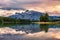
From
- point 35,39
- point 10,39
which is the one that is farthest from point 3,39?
point 35,39

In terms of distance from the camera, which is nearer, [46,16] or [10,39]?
[10,39]

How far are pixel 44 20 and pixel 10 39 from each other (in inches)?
4632

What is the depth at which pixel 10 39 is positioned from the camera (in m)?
29.5

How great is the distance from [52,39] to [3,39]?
24.8 feet

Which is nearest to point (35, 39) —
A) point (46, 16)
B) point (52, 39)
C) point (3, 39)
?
point (52, 39)

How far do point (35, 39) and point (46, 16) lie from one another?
4527 inches

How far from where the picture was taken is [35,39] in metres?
29.8

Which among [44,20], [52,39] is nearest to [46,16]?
[44,20]

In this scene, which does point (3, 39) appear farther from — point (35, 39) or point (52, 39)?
point (52, 39)

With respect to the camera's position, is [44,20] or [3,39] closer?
[3,39]

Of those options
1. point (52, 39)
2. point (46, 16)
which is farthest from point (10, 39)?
point (46, 16)

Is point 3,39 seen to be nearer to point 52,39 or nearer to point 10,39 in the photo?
point 10,39

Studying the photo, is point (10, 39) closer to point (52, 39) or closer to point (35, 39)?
point (35, 39)

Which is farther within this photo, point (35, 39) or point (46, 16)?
point (46, 16)
